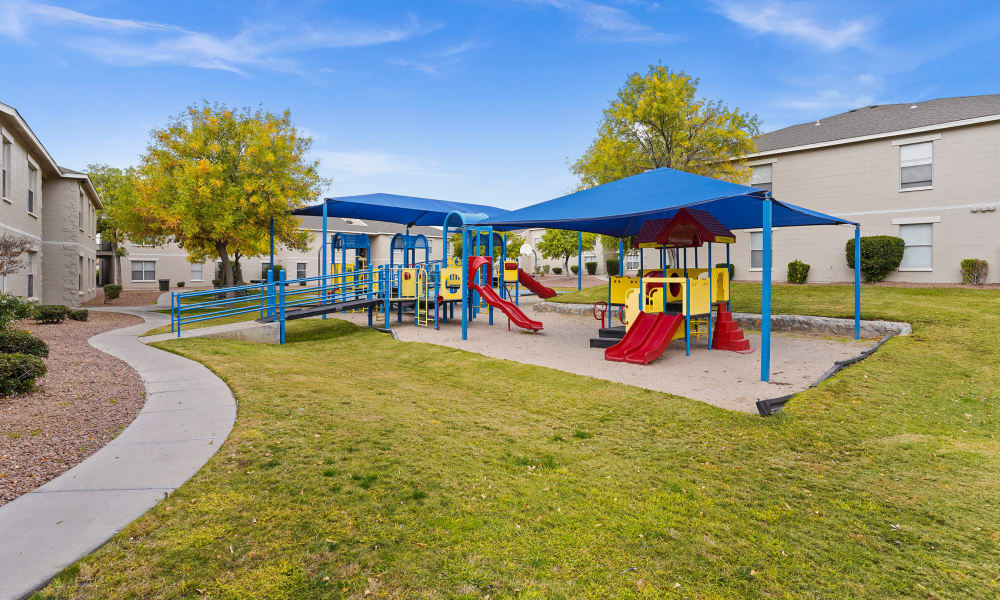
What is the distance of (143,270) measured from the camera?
39500mm

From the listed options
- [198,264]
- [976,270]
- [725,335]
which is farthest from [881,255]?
[198,264]

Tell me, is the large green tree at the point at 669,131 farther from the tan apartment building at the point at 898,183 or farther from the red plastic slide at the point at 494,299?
the red plastic slide at the point at 494,299

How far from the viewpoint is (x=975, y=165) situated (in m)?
18.1

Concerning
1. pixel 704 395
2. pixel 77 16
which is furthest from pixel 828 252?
pixel 77 16

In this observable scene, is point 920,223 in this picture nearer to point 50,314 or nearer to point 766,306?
point 766,306

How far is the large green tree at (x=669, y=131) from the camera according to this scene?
19812 mm

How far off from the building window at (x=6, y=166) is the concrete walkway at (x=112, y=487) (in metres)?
12.8

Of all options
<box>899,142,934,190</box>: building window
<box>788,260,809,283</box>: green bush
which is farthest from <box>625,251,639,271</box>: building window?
<box>899,142,934,190</box>: building window

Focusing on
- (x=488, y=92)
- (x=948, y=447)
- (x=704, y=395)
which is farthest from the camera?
(x=488, y=92)

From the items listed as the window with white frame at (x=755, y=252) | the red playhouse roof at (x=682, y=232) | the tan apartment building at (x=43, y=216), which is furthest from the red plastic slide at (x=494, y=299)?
the window with white frame at (x=755, y=252)

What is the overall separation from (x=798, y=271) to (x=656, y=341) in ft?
48.5

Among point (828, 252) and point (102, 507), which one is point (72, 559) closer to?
point (102, 507)

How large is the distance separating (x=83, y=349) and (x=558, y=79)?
15.5m

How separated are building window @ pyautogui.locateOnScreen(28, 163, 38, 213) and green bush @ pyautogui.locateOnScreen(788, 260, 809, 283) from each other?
93.8 ft
